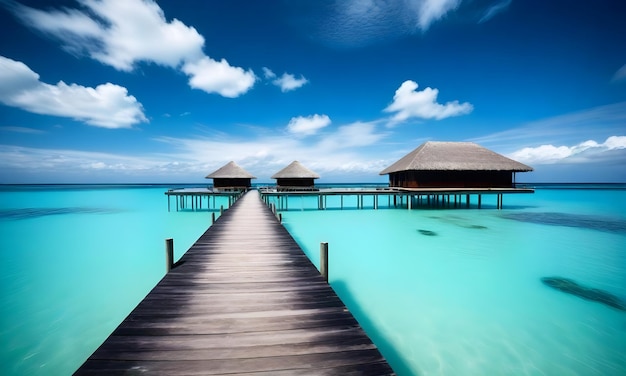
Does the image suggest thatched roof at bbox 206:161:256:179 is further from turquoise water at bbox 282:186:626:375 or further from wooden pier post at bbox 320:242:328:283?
wooden pier post at bbox 320:242:328:283

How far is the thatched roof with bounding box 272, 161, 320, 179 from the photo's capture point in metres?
29.4

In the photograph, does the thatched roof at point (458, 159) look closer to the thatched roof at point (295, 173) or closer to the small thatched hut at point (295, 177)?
the thatched roof at point (295, 173)

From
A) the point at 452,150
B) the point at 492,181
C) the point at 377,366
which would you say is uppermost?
the point at 452,150

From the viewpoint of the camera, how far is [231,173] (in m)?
30.8

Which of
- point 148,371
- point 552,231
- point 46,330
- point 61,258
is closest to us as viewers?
point 148,371

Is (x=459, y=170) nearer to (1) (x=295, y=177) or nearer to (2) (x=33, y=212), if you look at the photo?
→ (1) (x=295, y=177)

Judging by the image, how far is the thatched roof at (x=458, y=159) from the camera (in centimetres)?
2292

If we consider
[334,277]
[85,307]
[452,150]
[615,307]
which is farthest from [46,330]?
[452,150]

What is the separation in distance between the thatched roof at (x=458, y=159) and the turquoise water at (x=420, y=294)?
27.1 feet

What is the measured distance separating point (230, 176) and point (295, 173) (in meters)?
7.53

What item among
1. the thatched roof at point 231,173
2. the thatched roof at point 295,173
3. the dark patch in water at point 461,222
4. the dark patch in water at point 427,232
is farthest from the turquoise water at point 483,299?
the thatched roof at point 231,173

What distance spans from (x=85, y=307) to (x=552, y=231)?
72.8ft

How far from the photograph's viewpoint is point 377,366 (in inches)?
95.3

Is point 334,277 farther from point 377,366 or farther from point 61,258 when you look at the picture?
point 61,258
